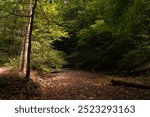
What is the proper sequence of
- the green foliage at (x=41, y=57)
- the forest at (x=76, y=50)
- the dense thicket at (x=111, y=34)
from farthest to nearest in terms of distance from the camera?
the green foliage at (x=41, y=57)
the dense thicket at (x=111, y=34)
the forest at (x=76, y=50)

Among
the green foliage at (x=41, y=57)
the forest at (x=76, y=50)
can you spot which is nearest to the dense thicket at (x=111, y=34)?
the forest at (x=76, y=50)

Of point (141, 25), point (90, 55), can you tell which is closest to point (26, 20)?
point (141, 25)

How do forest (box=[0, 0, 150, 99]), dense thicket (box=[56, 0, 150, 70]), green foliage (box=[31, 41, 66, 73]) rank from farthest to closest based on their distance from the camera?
green foliage (box=[31, 41, 66, 73]), dense thicket (box=[56, 0, 150, 70]), forest (box=[0, 0, 150, 99])

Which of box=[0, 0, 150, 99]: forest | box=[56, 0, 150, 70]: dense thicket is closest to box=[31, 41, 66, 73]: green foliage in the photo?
box=[0, 0, 150, 99]: forest

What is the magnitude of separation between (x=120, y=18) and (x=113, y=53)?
13394 mm

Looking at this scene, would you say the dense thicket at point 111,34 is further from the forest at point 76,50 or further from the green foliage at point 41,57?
the green foliage at point 41,57

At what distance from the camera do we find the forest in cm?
1185

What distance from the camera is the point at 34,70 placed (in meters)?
19.8

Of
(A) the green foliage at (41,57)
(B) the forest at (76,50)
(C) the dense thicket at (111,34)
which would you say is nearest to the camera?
(B) the forest at (76,50)

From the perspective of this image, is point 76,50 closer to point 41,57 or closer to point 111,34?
point 111,34

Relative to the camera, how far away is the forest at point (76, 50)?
38.9ft

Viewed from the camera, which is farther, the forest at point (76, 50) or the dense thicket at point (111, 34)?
the dense thicket at point (111, 34)

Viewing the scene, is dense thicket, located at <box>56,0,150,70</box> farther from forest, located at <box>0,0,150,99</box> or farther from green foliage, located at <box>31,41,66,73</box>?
green foliage, located at <box>31,41,66,73</box>

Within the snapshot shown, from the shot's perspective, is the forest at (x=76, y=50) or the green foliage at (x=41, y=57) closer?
the forest at (x=76, y=50)
